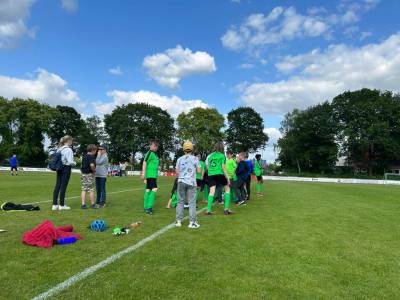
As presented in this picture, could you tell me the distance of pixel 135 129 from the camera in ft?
252

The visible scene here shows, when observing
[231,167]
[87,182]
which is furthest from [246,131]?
[87,182]

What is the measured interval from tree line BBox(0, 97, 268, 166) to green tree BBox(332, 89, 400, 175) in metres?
21.2

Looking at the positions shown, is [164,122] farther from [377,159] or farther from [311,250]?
[311,250]

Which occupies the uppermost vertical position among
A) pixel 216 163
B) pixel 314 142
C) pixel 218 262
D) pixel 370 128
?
pixel 370 128

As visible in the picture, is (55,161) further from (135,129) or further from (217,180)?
(135,129)

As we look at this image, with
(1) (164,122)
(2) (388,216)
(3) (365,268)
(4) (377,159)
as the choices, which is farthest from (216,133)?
(3) (365,268)

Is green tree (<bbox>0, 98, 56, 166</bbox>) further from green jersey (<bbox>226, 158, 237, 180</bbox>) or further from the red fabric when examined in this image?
the red fabric

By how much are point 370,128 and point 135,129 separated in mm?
47501

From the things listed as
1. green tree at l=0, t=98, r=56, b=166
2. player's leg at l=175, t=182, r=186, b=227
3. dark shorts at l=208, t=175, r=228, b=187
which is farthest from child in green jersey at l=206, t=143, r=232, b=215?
green tree at l=0, t=98, r=56, b=166

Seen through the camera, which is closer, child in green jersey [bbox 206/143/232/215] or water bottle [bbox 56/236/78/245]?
water bottle [bbox 56/236/78/245]

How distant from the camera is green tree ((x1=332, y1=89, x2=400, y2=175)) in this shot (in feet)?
204

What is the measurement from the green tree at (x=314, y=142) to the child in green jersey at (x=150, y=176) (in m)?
64.2

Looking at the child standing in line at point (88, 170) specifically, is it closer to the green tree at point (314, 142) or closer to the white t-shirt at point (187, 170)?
the white t-shirt at point (187, 170)

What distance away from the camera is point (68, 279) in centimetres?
420
